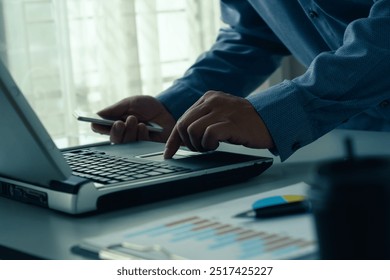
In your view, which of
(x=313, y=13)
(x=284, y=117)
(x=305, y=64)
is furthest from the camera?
(x=305, y=64)

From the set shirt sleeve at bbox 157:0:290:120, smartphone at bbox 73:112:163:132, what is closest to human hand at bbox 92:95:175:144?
smartphone at bbox 73:112:163:132

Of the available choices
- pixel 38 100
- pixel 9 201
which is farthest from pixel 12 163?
pixel 38 100

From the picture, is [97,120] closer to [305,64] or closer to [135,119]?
[135,119]

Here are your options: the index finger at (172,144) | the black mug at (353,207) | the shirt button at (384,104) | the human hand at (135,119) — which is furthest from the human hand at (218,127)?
the black mug at (353,207)

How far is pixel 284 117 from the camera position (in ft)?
3.45

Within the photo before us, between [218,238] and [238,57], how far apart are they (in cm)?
98

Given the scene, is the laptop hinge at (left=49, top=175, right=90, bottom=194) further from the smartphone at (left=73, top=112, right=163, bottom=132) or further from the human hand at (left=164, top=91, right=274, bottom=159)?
the smartphone at (left=73, top=112, right=163, bottom=132)

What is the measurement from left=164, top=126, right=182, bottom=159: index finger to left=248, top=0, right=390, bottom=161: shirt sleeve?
0.40 feet

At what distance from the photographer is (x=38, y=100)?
2434 millimetres

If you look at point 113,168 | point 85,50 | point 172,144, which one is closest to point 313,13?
point 172,144

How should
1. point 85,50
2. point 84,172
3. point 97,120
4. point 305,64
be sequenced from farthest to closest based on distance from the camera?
point 85,50, point 305,64, point 97,120, point 84,172

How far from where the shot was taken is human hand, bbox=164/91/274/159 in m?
0.99
